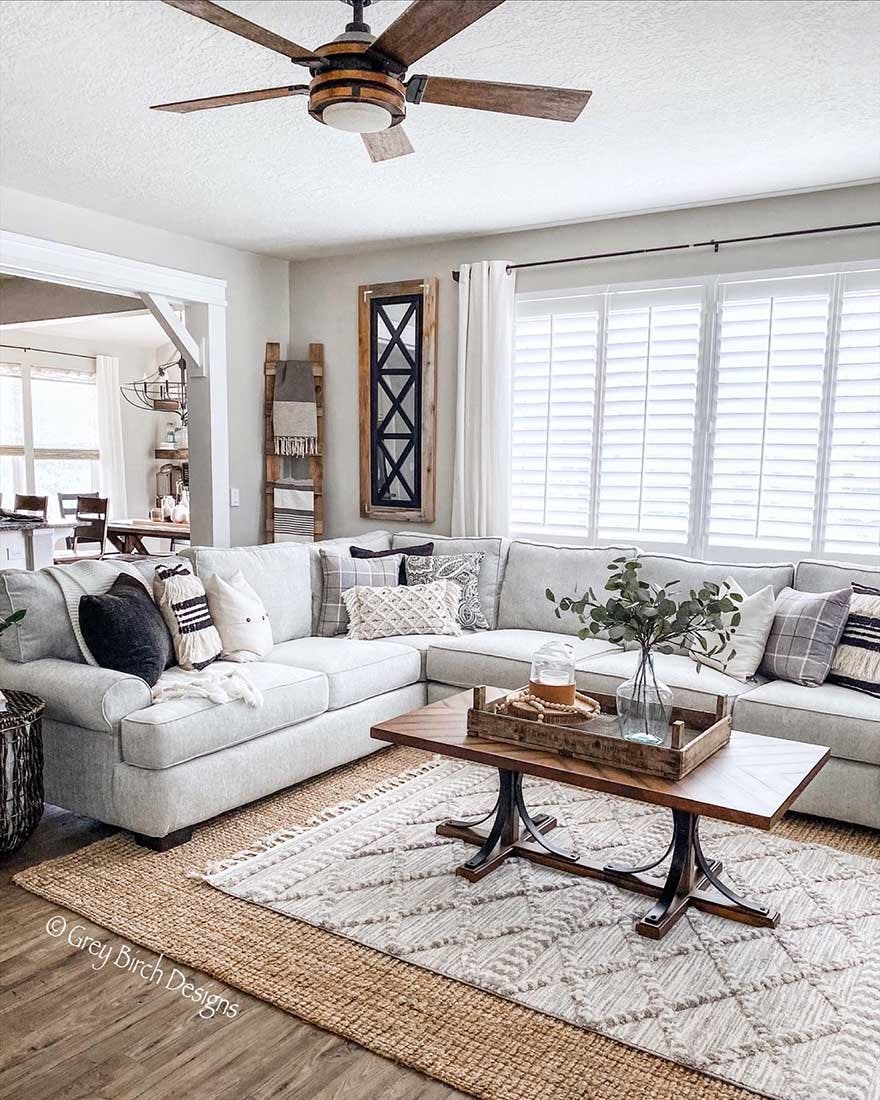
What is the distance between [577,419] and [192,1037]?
3688mm

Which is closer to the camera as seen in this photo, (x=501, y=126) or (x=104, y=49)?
(x=104, y=49)

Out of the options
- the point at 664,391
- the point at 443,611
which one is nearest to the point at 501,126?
the point at 664,391

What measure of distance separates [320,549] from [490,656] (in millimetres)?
1201

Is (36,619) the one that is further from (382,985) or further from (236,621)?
(382,985)

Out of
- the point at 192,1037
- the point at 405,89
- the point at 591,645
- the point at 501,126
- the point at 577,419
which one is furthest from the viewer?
the point at 577,419

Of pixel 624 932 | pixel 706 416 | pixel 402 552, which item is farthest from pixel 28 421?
pixel 624 932

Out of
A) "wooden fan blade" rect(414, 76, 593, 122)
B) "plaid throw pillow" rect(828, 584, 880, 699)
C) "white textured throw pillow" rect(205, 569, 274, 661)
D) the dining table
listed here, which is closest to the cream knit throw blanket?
"white textured throw pillow" rect(205, 569, 274, 661)

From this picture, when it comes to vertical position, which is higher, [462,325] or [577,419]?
[462,325]

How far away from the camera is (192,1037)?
2.13 meters

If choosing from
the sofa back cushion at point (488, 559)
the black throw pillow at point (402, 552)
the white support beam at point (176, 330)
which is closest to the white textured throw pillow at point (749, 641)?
the sofa back cushion at point (488, 559)

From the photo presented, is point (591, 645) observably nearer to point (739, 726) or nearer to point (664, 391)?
point (739, 726)

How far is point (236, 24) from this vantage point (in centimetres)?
204

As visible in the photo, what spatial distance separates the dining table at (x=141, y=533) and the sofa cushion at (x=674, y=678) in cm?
371

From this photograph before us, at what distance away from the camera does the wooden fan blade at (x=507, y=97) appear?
2.34 meters
